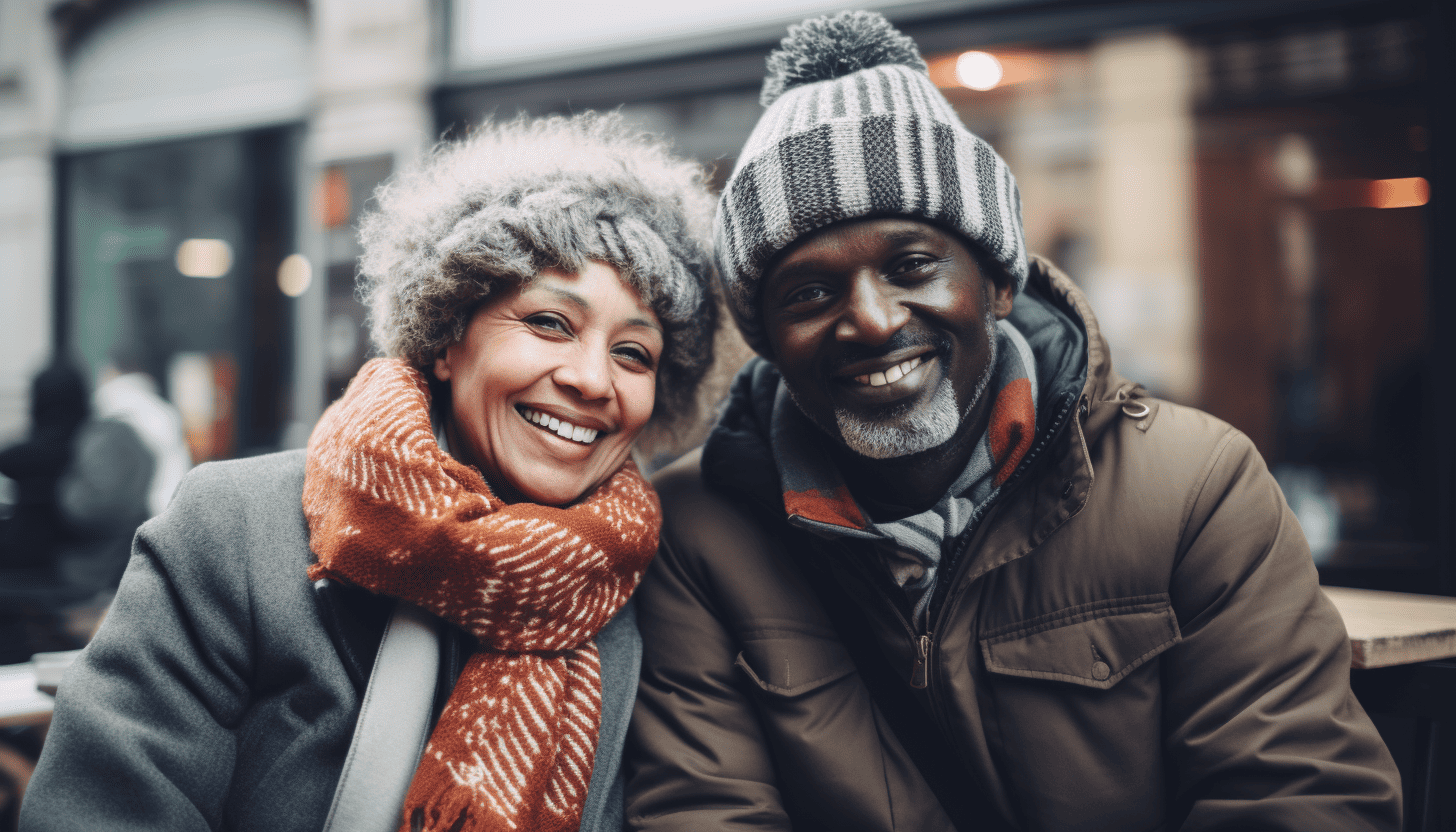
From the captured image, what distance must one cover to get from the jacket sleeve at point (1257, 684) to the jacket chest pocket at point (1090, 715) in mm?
49

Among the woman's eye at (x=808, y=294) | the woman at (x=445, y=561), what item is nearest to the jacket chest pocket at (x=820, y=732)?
the woman at (x=445, y=561)

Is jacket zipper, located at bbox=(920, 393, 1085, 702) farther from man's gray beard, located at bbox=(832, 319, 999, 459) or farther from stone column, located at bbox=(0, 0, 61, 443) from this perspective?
stone column, located at bbox=(0, 0, 61, 443)

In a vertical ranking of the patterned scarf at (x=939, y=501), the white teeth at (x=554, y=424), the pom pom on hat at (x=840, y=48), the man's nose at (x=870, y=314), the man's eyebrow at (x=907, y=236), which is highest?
the pom pom on hat at (x=840, y=48)

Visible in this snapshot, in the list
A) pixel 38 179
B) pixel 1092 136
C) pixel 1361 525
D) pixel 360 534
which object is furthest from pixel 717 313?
pixel 38 179

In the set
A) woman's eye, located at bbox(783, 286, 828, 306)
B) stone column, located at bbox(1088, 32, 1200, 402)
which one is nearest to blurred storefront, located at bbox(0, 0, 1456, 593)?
stone column, located at bbox(1088, 32, 1200, 402)

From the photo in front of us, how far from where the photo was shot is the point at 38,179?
7.23 m

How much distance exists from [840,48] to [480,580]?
1.26 metres

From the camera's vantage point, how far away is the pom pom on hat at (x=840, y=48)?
185 centimetres

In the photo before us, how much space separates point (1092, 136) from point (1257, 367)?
1.60 metres

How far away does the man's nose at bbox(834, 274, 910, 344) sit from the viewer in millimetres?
1641

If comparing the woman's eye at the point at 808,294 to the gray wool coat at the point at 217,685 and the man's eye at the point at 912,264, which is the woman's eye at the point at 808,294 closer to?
the man's eye at the point at 912,264

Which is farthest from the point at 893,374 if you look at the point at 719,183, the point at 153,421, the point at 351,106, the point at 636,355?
the point at 153,421

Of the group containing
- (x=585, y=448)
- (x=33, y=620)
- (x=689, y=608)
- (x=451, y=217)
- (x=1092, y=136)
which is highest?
(x=1092, y=136)

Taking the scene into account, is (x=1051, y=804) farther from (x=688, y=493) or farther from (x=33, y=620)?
(x=33, y=620)
